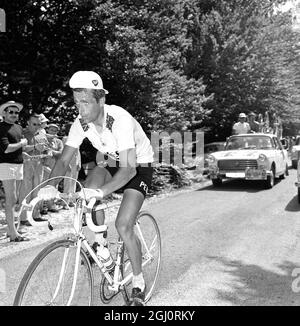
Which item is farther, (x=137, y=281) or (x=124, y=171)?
(x=137, y=281)

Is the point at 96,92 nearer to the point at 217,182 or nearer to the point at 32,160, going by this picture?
the point at 32,160

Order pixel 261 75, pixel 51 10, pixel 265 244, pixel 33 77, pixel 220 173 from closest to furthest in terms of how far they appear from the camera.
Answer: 1. pixel 265 244
2. pixel 33 77
3. pixel 51 10
4. pixel 220 173
5. pixel 261 75

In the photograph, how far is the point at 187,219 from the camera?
8.30 m

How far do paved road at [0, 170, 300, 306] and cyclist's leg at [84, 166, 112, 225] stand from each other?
0.98 m

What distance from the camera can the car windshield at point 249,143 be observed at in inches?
529

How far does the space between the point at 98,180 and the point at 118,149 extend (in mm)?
509

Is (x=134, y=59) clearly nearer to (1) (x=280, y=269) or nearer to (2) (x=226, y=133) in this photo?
(1) (x=280, y=269)

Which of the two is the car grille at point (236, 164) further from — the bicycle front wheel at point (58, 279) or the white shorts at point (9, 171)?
the bicycle front wheel at point (58, 279)

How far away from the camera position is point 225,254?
19.2ft

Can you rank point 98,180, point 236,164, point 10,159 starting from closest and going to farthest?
point 98,180
point 10,159
point 236,164

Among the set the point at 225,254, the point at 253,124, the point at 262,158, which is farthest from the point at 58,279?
the point at 253,124

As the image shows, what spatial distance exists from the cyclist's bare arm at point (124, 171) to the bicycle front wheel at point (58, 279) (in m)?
0.53

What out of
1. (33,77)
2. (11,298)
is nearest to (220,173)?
(33,77)
